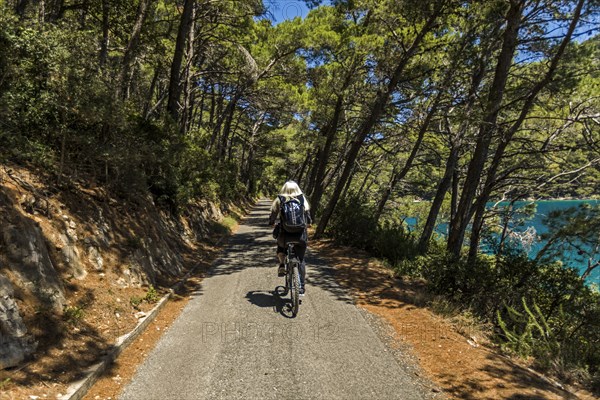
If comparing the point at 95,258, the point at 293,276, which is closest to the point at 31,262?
the point at 95,258

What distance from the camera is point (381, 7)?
12.4 meters

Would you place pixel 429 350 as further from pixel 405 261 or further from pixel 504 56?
pixel 504 56

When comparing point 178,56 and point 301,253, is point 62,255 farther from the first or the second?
point 178,56

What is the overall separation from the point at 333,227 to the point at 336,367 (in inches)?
389

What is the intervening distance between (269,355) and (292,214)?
222 cm

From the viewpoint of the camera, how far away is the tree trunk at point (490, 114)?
325 inches

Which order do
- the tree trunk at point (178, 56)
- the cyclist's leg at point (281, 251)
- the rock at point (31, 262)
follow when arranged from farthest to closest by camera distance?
the tree trunk at point (178, 56), the cyclist's leg at point (281, 251), the rock at point (31, 262)

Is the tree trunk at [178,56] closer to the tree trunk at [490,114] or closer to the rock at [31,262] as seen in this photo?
the rock at [31,262]

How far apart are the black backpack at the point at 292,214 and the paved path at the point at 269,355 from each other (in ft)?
4.82

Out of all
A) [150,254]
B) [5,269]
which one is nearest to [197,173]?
[150,254]

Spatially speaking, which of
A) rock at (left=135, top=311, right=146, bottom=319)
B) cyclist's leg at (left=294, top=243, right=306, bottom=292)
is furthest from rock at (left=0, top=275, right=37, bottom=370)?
cyclist's leg at (left=294, top=243, right=306, bottom=292)

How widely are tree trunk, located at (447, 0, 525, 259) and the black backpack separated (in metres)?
4.36

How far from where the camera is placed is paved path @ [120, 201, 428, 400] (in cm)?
390

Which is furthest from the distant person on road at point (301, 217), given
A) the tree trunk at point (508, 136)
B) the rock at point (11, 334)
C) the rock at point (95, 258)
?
the tree trunk at point (508, 136)
